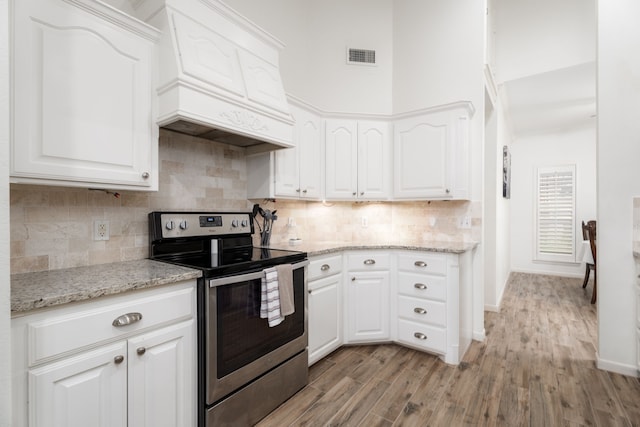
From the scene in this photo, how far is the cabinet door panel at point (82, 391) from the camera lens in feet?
Result: 3.51

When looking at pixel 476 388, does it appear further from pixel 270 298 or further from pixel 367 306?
pixel 270 298

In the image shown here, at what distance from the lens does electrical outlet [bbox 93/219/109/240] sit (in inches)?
67.2

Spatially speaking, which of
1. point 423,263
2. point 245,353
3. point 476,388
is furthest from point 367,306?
point 245,353

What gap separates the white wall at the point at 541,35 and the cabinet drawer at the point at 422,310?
10.9 ft

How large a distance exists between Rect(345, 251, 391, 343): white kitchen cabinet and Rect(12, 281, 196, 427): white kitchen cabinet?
1.52 m

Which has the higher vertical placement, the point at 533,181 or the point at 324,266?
the point at 533,181

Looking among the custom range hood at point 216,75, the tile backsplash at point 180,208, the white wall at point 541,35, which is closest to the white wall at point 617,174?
the tile backsplash at point 180,208

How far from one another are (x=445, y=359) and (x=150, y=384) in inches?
86.6

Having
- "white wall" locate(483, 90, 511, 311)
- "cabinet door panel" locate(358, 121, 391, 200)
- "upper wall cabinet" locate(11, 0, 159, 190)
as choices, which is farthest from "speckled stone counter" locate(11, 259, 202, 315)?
"white wall" locate(483, 90, 511, 311)

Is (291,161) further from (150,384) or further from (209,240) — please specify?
(150,384)

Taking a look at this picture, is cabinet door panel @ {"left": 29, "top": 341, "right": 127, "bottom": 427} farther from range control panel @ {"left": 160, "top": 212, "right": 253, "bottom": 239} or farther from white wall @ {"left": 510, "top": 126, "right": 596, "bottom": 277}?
white wall @ {"left": 510, "top": 126, "right": 596, "bottom": 277}

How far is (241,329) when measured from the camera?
66.5 inches

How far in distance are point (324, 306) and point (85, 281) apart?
1653 millimetres

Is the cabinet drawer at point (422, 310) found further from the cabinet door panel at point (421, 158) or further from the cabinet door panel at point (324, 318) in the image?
the cabinet door panel at point (421, 158)
